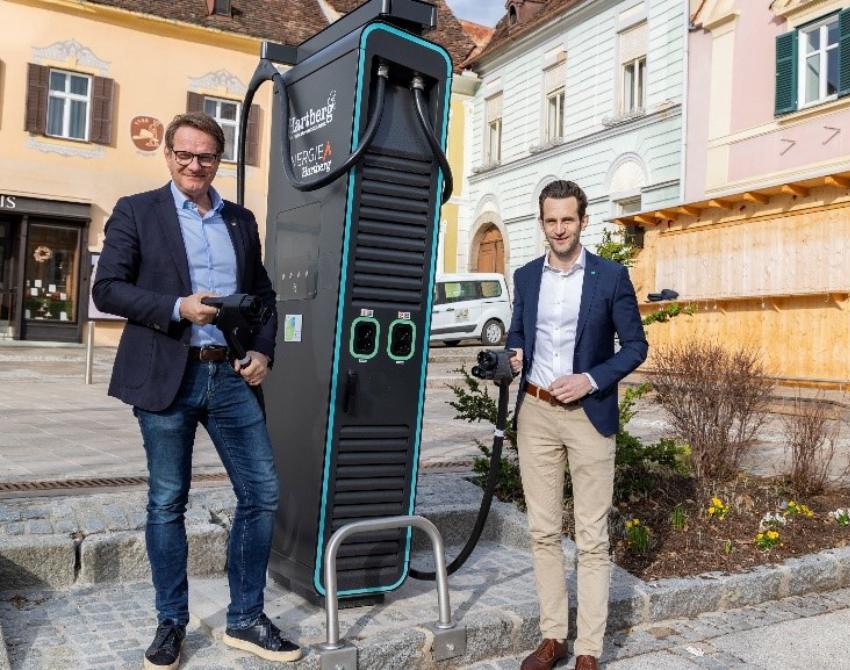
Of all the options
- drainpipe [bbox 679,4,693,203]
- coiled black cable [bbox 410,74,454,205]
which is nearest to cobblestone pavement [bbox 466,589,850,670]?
coiled black cable [bbox 410,74,454,205]

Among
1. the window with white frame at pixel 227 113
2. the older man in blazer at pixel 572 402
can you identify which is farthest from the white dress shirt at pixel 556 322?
the window with white frame at pixel 227 113

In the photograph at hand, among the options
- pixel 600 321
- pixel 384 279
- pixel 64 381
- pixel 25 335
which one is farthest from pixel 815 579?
pixel 25 335

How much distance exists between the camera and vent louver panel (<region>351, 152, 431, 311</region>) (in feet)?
12.4

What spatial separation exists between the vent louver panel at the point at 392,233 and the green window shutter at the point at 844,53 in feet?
42.8

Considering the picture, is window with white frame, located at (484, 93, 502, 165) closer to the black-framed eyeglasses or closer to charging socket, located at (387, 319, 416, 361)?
Answer: charging socket, located at (387, 319, 416, 361)

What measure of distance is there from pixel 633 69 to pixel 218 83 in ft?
33.5

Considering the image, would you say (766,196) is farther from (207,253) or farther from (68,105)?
(68,105)

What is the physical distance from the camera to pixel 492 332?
2219 cm

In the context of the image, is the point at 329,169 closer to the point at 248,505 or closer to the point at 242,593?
the point at 248,505

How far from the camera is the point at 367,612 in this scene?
3959 mm

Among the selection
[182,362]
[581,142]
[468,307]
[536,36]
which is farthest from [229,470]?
[536,36]

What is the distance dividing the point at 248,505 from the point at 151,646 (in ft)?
1.98

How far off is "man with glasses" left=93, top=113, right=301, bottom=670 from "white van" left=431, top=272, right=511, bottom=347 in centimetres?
1810

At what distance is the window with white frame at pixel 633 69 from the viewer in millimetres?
19672
